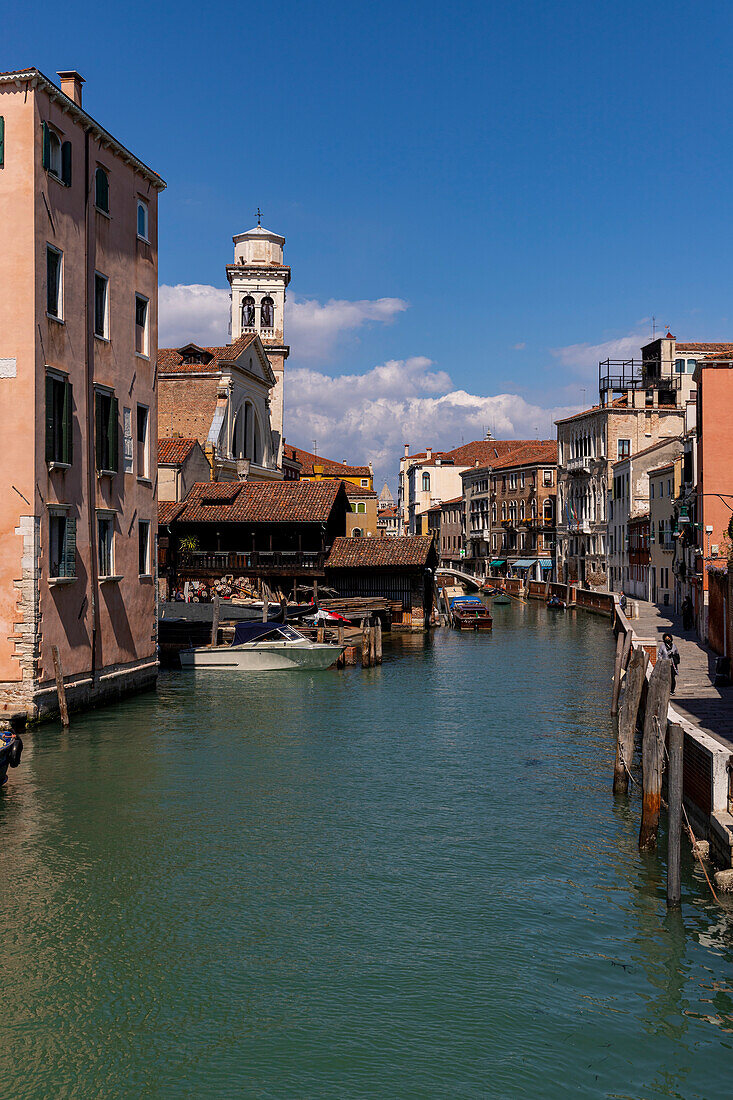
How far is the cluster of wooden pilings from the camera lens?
1159 centimetres

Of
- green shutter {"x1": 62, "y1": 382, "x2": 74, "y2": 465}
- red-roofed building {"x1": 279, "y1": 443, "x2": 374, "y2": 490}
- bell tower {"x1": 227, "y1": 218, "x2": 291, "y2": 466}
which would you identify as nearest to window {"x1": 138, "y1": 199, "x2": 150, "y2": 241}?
green shutter {"x1": 62, "y1": 382, "x2": 74, "y2": 465}

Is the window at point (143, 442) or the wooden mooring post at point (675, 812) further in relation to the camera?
the window at point (143, 442)

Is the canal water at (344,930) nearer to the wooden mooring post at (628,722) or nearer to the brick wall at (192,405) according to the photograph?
the wooden mooring post at (628,722)

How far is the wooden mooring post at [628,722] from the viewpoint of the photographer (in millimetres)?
16984

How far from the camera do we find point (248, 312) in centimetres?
6800

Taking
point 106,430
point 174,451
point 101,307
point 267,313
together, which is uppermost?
point 267,313

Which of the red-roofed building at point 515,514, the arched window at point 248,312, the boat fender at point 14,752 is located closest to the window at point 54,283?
the boat fender at point 14,752

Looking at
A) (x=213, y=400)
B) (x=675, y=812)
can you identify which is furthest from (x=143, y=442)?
(x=213, y=400)

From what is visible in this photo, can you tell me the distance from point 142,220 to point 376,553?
22502 mm

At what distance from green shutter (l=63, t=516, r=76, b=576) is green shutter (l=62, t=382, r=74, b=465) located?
142 cm

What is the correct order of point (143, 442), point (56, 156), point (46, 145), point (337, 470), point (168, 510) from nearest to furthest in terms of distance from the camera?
point (46, 145), point (56, 156), point (143, 442), point (168, 510), point (337, 470)

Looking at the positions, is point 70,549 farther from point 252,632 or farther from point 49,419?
point 252,632

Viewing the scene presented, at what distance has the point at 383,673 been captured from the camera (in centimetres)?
3344

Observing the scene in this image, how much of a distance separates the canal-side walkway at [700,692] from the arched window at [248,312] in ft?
132
